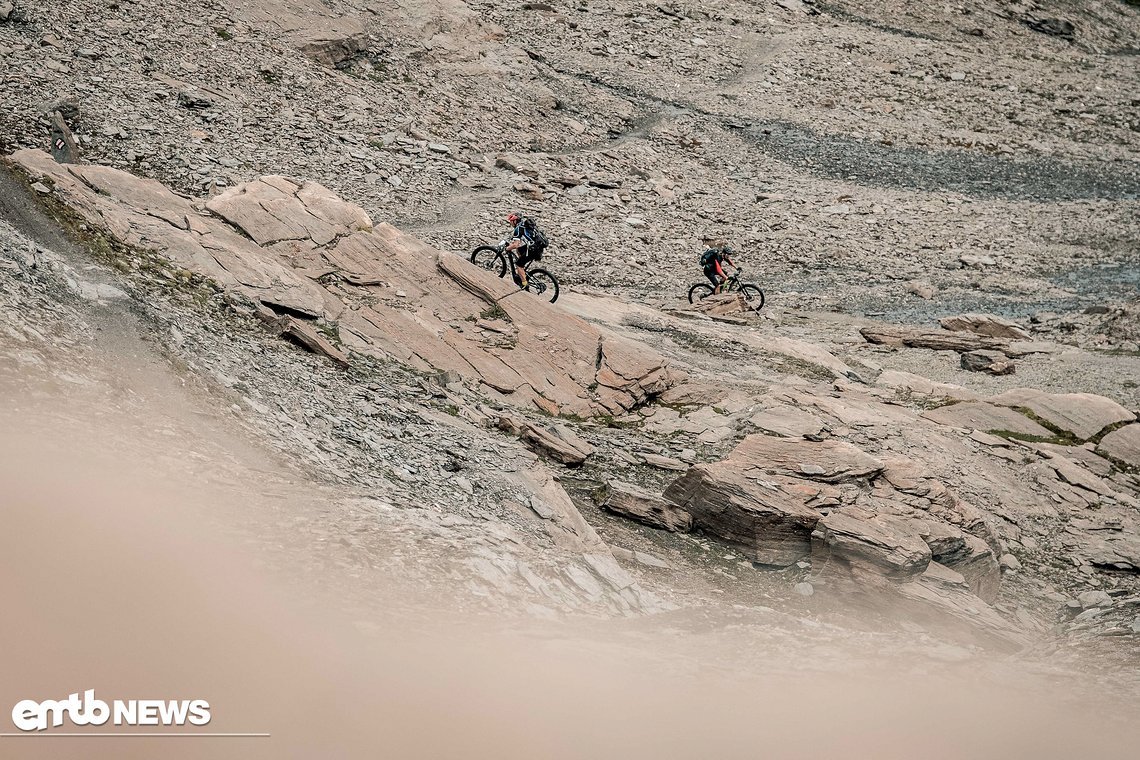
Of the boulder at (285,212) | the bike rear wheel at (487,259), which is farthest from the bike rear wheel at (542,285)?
the boulder at (285,212)

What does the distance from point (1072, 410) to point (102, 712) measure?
68.0 ft

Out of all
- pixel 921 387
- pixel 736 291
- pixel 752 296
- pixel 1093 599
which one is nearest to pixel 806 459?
Result: pixel 1093 599

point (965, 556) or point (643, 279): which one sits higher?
point (643, 279)

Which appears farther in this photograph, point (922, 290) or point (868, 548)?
point (922, 290)

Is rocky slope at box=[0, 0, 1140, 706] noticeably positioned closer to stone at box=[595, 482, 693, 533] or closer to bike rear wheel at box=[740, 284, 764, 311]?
stone at box=[595, 482, 693, 533]

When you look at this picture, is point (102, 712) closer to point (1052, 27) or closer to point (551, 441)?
point (551, 441)

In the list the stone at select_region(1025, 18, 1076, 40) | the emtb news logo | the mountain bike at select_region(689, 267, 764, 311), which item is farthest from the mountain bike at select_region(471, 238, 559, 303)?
the stone at select_region(1025, 18, 1076, 40)

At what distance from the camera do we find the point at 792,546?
1374 cm

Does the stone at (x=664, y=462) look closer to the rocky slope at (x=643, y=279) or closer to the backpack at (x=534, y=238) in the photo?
the rocky slope at (x=643, y=279)

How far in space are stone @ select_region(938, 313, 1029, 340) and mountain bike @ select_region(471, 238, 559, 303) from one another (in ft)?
43.3

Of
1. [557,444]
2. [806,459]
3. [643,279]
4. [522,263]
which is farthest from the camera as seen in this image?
[643,279]

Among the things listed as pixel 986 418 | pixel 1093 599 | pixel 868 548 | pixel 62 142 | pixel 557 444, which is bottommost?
pixel 1093 599

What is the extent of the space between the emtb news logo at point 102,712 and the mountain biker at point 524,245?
54.3 feet

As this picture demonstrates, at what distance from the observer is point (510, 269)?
24.5 m
